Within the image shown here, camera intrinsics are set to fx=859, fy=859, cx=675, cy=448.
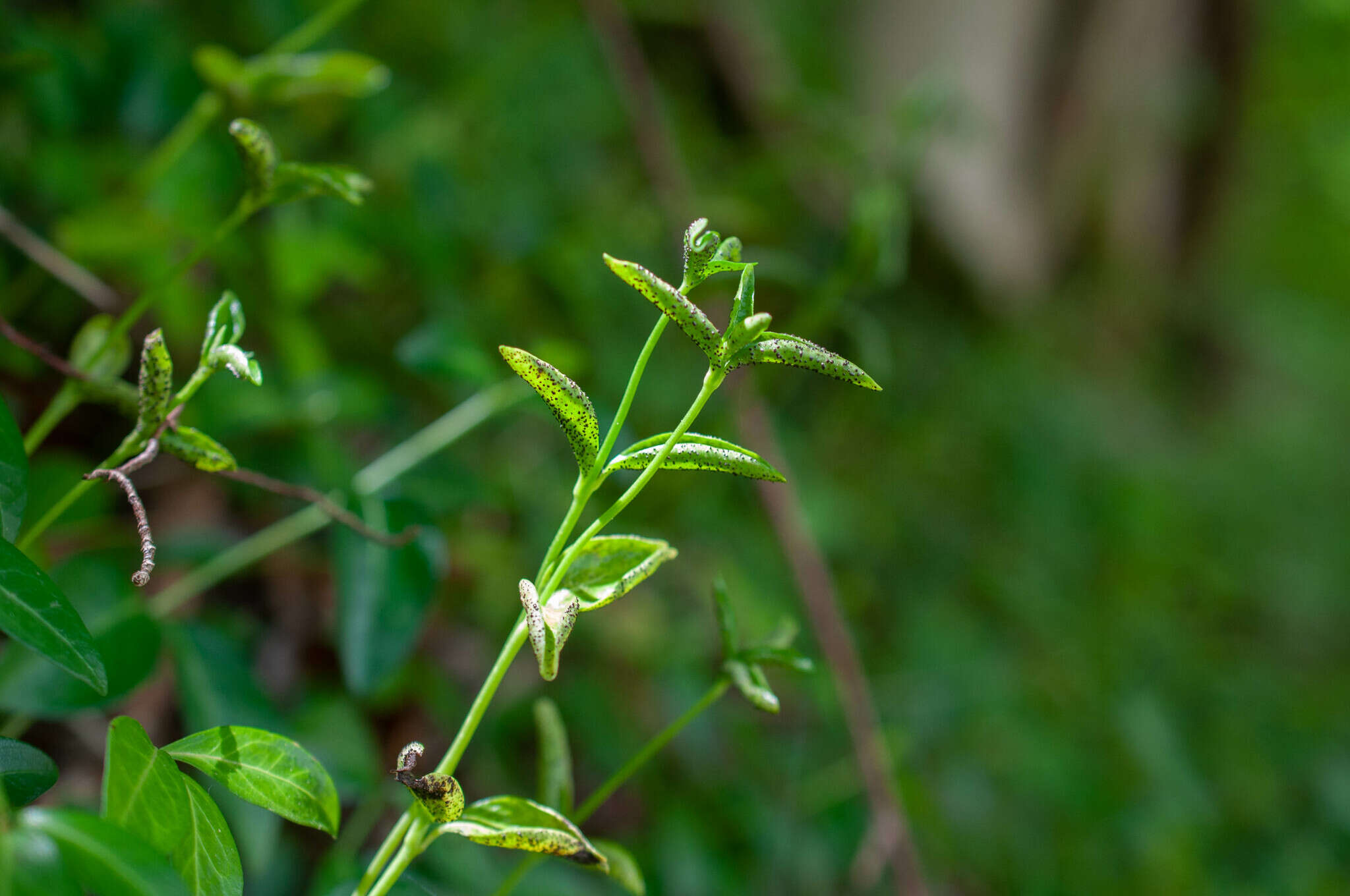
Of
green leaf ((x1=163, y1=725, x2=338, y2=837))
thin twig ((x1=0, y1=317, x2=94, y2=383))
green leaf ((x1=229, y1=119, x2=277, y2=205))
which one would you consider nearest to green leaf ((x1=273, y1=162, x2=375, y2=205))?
green leaf ((x1=229, y1=119, x2=277, y2=205))

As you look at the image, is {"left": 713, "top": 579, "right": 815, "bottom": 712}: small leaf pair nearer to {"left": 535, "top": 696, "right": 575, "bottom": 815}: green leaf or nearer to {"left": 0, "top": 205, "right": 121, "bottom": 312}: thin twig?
{"left": 535, "top": 696, "right": 575, "bottom": 815}: green leaf

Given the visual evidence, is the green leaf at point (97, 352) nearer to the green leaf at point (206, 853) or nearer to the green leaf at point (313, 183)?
the green leaf at point (313, 183)

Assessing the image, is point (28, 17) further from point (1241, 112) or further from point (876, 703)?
point (1241, 112)

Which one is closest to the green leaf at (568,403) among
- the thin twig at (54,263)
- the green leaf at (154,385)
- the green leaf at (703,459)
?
the green leaf at (703,459)

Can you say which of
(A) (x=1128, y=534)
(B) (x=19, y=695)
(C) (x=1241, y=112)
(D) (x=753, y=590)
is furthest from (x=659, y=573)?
(C) (x=1241, y=112)

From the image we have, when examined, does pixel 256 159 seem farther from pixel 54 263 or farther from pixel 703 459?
pixel 54 263

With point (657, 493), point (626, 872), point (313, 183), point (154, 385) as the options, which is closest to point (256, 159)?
point (313, 183)
